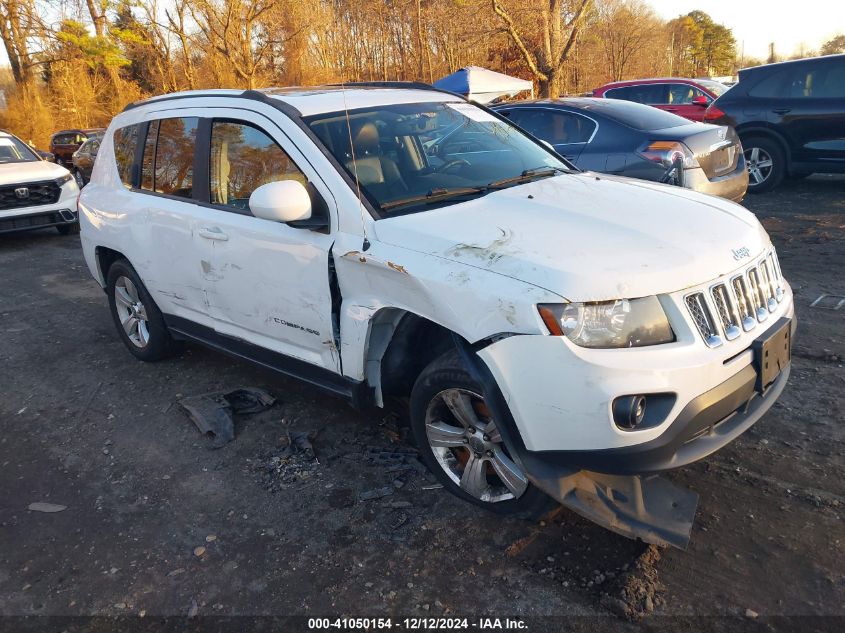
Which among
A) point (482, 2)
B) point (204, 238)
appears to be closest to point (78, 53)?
point (482, 2)

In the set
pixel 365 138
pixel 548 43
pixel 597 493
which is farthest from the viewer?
pixel 548 43

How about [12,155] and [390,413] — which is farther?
[12,155]

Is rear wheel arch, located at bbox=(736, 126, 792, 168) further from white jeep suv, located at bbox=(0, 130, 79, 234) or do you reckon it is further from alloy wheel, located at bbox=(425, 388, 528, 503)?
white jeep suv, located at bbox=(0, 130, 79, 234)

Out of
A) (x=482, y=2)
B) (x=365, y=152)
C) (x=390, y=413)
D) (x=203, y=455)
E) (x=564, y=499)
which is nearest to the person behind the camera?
(x=564, y=499)

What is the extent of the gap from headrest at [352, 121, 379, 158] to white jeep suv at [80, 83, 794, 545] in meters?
0.01

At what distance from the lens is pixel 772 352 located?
9.62ft

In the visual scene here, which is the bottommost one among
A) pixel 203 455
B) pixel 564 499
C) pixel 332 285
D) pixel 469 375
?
pixel 203 455

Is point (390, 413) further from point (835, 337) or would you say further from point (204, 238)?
point (835, 337)

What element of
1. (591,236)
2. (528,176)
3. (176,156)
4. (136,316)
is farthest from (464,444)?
(136,316)

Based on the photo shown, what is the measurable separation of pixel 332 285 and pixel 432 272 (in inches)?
27.8

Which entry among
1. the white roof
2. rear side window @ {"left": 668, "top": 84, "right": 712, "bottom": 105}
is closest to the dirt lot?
the white roof

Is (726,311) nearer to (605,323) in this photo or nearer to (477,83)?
(605,323)

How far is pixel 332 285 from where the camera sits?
11.3 feet

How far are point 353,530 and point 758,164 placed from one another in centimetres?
955
